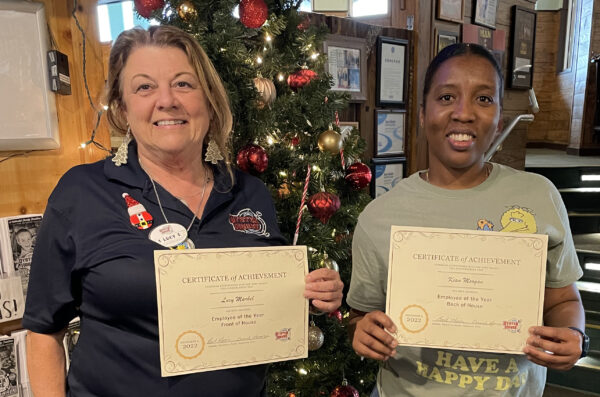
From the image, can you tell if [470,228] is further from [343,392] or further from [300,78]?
[343,392]

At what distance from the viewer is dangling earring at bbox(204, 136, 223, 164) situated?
1229 mm

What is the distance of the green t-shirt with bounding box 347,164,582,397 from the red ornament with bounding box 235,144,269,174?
60 cm

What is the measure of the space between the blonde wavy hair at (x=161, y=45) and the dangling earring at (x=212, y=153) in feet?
0.19

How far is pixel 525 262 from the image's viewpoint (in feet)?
3.09

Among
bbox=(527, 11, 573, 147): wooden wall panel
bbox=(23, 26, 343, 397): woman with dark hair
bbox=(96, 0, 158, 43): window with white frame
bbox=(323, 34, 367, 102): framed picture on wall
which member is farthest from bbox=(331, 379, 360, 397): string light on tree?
bbox=(527, 11, 573, 147): wooden wall panel

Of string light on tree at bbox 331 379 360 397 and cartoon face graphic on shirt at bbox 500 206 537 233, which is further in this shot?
string light on tree at bbox 331 379 360 397

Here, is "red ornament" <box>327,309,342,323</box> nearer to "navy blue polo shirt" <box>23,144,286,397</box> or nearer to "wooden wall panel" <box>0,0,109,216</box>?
"navy blue polo shirt" <box>23,144,286,397</box>

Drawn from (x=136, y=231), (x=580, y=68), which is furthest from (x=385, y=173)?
(x=580, y=68)

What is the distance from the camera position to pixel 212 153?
4.04 ft

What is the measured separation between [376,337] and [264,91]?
1.01 m

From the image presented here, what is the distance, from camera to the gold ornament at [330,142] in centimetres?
166

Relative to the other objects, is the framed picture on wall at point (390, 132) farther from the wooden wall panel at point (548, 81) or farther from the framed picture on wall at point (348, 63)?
the wooden wall panel at point (548, 81)

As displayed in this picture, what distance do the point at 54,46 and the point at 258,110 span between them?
820 mm

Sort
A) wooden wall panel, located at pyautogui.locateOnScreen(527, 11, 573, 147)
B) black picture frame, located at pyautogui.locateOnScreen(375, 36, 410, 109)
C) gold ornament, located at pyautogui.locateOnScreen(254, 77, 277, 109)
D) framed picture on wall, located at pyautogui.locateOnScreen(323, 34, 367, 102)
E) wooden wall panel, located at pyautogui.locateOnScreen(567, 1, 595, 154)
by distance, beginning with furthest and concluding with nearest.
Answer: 1. wooden wall panel, located at pyautogui.locateOnScreen(527, 11, 573, 147)
2. wooden wall panel, located at pyautogui.locateOnScreen(567, 1, 595, 154)
3. black picture frame, located at pyautogui.locateOnScreen(375, 36, 410, 109)
4. framed picture on wall, located at pyautogui.locateOnScreen(323, 34, 367, 102)
5. gold ornament, located at pyautogui.locateOnScreen(254, 77, 277, 109)
